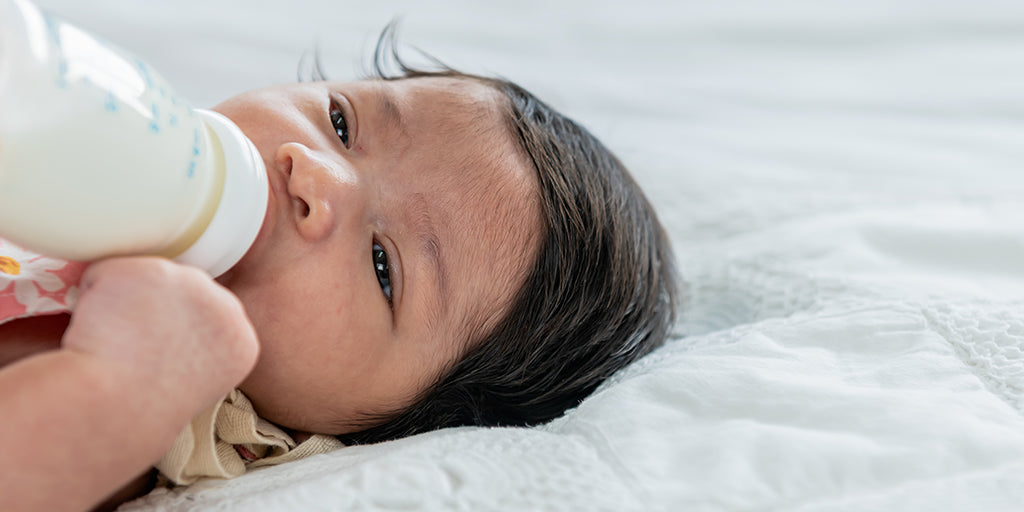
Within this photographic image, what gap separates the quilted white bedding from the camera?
0.72m

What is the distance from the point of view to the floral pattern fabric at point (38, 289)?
0.79 meters

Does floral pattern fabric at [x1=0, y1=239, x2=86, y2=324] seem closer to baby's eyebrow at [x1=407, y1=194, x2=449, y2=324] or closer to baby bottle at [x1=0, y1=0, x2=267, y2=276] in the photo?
baby bottle at [x1=0, y1=0, x2=267, y2=276]

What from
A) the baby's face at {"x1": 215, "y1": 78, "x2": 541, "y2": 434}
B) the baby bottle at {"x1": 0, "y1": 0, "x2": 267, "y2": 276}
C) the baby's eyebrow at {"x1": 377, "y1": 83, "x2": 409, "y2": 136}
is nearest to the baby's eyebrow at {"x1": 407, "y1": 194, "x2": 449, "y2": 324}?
the baby's face at {"x1": 215, "y1": 78, "x2": 541, "y2": 434}

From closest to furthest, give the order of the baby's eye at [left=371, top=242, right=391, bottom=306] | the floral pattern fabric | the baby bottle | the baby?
the baby bottle < the baby < the floral pattern fabric < the baby's eye at [left=371, top=242, right=391, bottom=306]

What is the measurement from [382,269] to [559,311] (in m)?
0.25

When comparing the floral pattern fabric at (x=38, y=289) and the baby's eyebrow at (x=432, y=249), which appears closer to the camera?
the floral pattern fabric at (x=38, y=289)

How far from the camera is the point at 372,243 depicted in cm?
97

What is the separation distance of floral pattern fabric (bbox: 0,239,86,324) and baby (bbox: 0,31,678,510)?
4cm

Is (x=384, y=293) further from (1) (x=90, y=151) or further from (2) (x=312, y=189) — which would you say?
(1) (x=90, y=151)

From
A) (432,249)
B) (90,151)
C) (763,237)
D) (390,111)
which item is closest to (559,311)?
(432,249)

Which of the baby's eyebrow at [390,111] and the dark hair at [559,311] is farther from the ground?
the baby's eyebrow at [390,111]

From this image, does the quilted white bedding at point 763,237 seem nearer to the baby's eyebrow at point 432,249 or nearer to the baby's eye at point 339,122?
the baby's eyebrow at point 432,249

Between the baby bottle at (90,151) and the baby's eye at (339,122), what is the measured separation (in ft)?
1.05

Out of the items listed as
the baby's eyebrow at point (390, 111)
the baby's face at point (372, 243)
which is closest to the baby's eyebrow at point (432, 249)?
the baby's face at point (372, 243)
